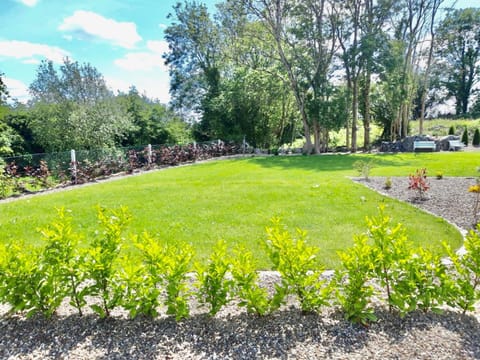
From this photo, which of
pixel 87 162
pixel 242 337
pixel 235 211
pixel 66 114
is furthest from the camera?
pixel 66 114

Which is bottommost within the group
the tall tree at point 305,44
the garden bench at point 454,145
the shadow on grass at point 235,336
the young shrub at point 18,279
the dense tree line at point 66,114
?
the shadow on grass at point 235,336

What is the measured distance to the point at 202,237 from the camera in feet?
12.7

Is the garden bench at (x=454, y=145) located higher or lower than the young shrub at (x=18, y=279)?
higher

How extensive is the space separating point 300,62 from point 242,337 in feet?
52.9

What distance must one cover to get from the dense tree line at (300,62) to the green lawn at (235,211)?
30.7 ft

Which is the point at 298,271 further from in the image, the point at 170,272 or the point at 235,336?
the point at 170,272

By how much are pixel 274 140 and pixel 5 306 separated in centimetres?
1793

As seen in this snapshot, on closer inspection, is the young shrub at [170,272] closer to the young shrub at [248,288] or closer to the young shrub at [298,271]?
the young shrub at [248,288]

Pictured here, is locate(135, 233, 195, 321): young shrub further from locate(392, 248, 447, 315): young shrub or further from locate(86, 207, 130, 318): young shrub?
locate(392, 248, 447, 315): young shrub

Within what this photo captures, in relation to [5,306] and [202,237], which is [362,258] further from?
[5,306]

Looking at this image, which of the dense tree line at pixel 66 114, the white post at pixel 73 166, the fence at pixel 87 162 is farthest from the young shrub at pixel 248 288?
the dense tree line at pixel 66 114

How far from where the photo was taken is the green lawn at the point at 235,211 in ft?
12.7

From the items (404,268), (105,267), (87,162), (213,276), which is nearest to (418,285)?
(404,268)

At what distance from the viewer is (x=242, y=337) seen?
1966 mm
